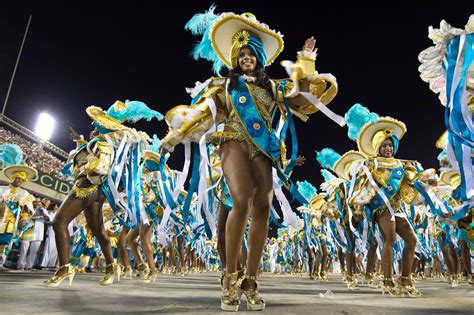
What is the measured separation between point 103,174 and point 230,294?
3.12 metres

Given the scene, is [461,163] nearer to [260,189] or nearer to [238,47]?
[260,189]

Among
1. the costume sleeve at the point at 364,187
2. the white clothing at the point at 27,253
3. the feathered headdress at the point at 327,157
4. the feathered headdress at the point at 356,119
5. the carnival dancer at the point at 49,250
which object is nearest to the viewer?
the costume sleeve at the point at 364,187

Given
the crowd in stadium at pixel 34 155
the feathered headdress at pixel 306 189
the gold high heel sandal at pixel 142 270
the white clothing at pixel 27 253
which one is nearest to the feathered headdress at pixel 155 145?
the gold high heel sandal at pixel 142 270

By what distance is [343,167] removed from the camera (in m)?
8.06

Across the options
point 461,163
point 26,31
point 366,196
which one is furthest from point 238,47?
point 26,31

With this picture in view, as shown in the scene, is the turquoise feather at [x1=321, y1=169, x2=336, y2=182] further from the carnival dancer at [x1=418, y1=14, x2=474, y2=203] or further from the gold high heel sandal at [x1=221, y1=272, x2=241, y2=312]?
the gold high heel sandal at [x1=221, y1=272, x2=241, y2=312]

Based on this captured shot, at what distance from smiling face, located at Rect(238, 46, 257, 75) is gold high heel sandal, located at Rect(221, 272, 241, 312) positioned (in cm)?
170

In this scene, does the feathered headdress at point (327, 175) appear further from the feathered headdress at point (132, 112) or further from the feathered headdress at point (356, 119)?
the feathered headdress at point (132, 112)

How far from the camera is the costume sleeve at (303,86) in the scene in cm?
291

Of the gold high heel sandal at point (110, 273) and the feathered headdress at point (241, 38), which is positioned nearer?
the feathered headdress at point (241, 38)

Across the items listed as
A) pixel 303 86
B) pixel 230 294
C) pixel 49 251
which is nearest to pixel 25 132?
pixel 49 251

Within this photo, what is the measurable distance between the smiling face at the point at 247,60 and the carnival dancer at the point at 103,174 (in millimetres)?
2715

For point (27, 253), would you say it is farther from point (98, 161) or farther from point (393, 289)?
point (393, 289)

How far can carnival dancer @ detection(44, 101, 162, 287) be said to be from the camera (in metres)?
4.72
